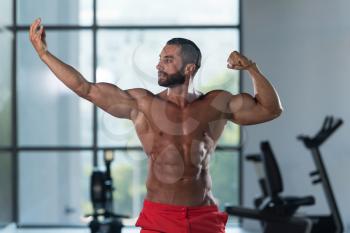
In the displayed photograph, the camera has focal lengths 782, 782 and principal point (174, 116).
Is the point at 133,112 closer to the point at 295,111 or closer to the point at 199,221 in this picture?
the point at 199,221

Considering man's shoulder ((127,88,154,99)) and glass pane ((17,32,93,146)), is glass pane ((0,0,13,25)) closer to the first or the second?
glass pane ((17,32,93,146))

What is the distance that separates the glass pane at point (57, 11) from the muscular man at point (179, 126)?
4502 millimetres

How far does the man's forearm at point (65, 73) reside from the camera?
2.88 metres

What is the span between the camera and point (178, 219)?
298 cm

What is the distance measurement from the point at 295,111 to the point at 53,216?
8.49ft

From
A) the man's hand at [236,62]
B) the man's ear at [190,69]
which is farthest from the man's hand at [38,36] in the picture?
the man's hand at [236,62]

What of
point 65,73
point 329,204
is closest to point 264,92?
point 65,73

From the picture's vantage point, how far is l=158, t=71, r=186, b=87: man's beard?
2.97 m

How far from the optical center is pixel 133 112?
3.07 metres

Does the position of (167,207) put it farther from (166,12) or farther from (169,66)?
(166,12)

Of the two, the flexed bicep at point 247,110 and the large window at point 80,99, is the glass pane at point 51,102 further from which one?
the flexed bicep at point 247,110

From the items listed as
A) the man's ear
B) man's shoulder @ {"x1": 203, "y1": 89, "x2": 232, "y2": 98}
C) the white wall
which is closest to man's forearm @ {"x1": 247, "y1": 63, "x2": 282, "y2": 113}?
man's shoulder @ {"x1": 203, "y1": 89, "x2": 232, "y2": 98}

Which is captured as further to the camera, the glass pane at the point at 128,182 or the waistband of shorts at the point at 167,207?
the glass pane at the point at 128,182

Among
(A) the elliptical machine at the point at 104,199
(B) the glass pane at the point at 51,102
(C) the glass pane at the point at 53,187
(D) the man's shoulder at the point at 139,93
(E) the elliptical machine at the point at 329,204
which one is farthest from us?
(C) the glass pane at the point at 53,187
